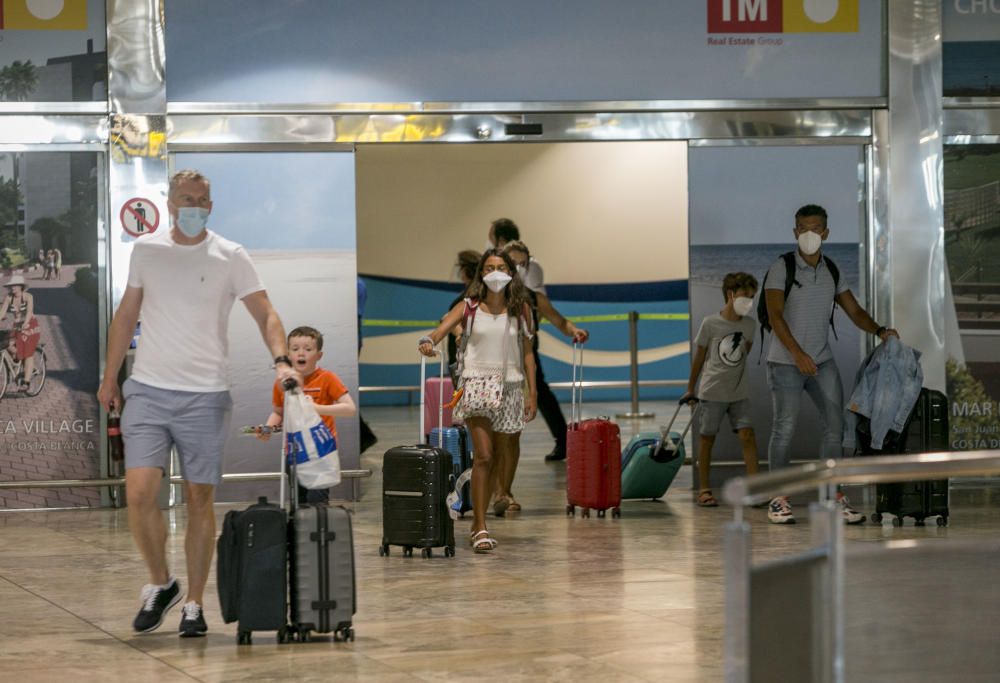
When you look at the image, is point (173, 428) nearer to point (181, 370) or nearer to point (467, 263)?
point (181, 370)

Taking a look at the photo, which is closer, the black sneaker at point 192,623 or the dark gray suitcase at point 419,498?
the black sneaker at point 192,623

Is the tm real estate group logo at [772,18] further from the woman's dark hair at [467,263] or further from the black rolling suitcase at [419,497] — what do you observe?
the black rolling suitcase at [419,497]

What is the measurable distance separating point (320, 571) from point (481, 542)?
2332mm

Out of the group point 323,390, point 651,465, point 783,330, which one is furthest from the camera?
point 651,465

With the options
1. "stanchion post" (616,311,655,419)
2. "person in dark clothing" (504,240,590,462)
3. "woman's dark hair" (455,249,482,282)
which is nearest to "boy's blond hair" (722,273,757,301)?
"person in dark clothing" (504,240,590,462)

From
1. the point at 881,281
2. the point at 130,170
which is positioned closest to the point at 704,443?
the point at 881,281

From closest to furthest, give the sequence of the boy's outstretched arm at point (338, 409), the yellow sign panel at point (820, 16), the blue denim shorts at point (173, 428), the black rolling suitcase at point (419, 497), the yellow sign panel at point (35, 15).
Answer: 1. the blue denim shorts at point (173, 428)
2. the boy's outstretched arm at point (338, 409)
3. the black rolling suitcase at point (419, 497)
4. the yellow sign panel at point (35, 15)
5. the yellow sign panel at point (820, 16)

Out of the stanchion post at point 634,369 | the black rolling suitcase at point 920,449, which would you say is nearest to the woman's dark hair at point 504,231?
the black rolling suitcase at point 920,449

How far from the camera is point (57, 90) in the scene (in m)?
10.2

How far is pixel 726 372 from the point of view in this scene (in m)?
9.92

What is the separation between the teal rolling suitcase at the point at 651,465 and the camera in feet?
32.8

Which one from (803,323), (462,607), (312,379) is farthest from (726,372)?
(462,607)

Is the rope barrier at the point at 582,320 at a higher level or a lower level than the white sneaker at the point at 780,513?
higher

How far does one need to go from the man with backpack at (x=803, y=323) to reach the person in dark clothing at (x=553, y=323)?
3.80 feet
